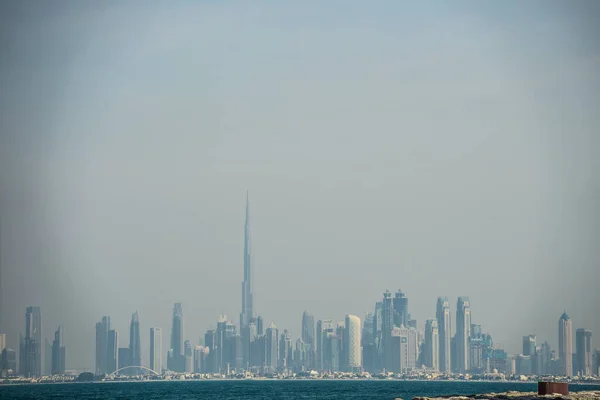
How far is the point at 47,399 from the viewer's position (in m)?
169

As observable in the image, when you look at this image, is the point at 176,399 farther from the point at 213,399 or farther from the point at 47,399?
the point at 47,399

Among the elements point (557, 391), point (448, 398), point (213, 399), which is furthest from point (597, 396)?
point (213, 399)

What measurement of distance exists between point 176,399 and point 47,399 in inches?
823

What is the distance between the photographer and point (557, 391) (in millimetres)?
80750

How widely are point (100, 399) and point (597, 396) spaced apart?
10259 centimetres

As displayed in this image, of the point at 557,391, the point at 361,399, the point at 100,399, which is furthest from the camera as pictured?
the point at 100,399

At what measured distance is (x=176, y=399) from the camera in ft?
554

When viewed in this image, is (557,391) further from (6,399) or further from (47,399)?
(6,399)

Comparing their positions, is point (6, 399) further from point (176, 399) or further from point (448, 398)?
point (448, 398)

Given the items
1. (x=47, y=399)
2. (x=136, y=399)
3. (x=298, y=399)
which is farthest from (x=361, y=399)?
(x=47, y=399)

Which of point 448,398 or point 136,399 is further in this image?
point 136,399

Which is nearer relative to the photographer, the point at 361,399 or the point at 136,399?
the point at 361,399

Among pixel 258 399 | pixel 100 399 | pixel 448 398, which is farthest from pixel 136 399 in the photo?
pixel 448 398

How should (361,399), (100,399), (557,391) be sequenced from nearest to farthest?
(557,391) → (361,399) → (100,399)
